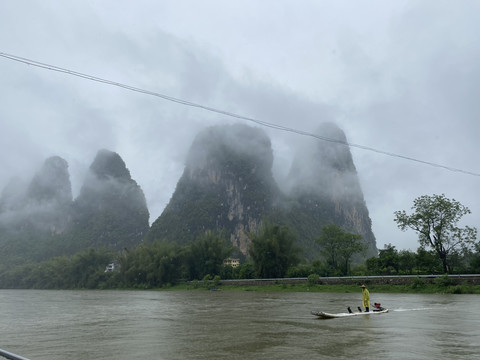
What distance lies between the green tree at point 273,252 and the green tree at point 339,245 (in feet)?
11.9

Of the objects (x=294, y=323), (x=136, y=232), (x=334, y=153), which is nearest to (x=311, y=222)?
(x=334, y=153)

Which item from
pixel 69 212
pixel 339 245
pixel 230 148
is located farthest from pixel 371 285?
pixel 69 212

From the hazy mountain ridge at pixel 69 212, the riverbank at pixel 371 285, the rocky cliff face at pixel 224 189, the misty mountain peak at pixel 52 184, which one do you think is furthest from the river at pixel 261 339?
the misty mountain peak at pixel 52 184

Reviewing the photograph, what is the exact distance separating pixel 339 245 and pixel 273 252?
299 inches

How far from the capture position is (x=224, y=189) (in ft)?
356

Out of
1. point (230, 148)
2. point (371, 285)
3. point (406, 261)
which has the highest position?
point (230, 148)

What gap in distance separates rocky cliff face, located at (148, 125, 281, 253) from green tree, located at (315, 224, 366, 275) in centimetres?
4902

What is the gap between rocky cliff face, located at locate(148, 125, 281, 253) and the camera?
329ft

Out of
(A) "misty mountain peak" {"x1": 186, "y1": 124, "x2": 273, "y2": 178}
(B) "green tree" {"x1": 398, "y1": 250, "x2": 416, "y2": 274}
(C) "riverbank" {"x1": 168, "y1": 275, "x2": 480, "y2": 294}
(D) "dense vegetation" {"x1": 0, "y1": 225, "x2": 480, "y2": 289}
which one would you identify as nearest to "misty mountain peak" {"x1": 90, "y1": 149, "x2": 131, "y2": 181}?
(A) "misty mountain peak" {"x1": 186, "y1": 124, "x2": 273, "y2": 178}

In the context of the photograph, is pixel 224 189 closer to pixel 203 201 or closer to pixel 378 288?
pixel 203 201

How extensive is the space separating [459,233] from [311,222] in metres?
68.6

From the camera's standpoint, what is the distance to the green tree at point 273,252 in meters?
47.6

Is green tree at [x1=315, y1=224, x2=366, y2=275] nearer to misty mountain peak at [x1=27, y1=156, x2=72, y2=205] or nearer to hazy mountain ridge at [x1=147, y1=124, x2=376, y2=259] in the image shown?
hazy mountain ridge at [x1=147, y1=124, x2=376, y2=259]

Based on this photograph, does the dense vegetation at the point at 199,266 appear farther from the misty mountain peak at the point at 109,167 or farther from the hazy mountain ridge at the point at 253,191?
the misty mountain peak at the point at 109,167
